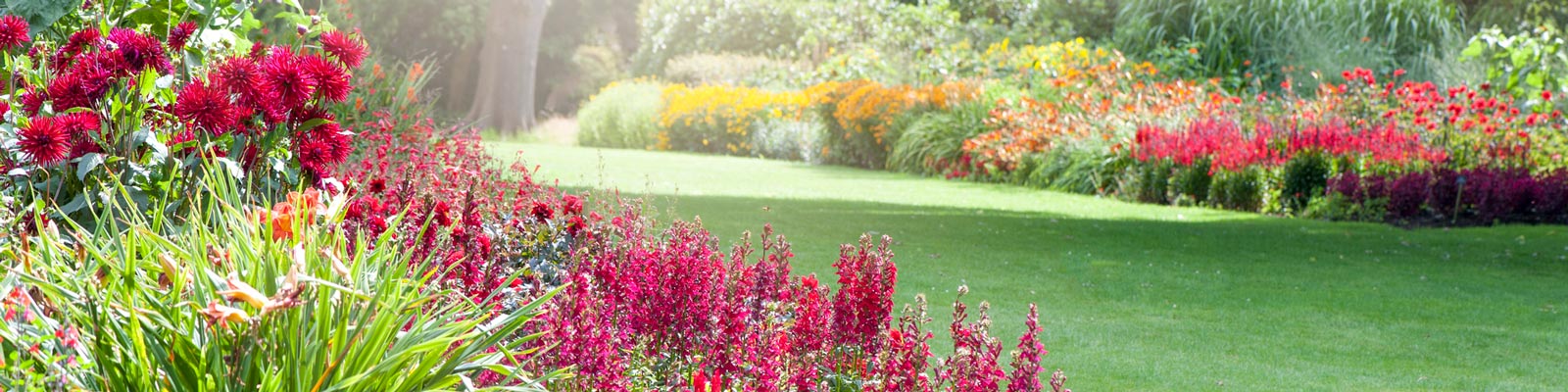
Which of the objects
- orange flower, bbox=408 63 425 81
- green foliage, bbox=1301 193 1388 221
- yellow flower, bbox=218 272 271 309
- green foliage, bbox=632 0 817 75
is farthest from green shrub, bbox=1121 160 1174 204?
green foliage, bbox=632 0 817 75

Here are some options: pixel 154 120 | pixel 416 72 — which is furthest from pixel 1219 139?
pixel 154 120

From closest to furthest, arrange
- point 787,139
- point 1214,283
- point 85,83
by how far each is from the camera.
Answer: point 85,83, point 1214,283, point 787,139

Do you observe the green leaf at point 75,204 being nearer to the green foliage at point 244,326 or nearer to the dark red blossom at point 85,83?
the dark red blossom at point 85,83

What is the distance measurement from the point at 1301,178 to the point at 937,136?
5.31 m

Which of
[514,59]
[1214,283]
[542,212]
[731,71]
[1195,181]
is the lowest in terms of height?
[1214,283]

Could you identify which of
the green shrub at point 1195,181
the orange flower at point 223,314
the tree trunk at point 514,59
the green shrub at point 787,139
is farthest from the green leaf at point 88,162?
the tree trunk at point 514,59

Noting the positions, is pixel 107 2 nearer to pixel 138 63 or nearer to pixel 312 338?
pixel 138 63

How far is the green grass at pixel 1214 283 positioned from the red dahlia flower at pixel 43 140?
9.69ft

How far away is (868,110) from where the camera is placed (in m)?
16.8

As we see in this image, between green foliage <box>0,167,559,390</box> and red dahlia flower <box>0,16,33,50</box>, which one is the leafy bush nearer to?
red dahlia flower <box>0,16,33,50</box>

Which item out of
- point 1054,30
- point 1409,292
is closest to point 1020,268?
point 1409,292

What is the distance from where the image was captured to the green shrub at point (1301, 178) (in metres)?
10.9

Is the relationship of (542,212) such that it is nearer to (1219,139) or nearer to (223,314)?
(223,314)

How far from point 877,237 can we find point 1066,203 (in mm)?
3239
